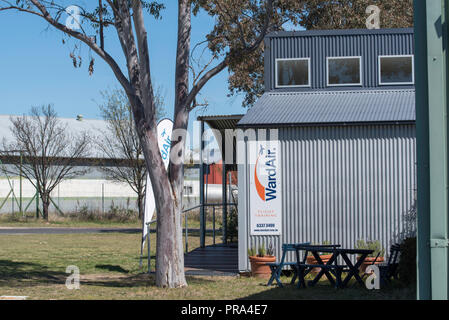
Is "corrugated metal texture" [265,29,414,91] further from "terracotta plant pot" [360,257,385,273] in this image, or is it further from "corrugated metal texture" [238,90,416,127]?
"terracotta plant pot" [360,257,385,273]

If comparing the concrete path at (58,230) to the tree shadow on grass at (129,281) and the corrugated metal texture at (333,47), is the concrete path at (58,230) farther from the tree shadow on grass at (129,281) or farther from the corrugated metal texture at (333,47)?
the tree shadow on grass at (129,281)

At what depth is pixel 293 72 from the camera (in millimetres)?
16406

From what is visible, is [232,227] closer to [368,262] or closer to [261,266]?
[261,266]

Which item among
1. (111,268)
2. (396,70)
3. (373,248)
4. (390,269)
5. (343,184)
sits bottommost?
(111,268)

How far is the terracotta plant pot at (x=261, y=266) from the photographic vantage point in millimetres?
13422

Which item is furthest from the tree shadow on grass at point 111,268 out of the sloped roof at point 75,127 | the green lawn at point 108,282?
the sloped roof at point 75,127

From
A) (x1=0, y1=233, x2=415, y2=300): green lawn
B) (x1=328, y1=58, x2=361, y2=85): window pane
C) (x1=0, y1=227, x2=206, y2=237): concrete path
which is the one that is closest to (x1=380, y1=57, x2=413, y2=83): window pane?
(x1=328, y1=58, x2=361, y2=85): window pane

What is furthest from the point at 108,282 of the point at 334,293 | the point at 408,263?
the point at 408,263

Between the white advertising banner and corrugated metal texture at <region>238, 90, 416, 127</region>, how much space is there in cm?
65

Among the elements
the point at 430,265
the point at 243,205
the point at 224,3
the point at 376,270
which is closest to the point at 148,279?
the point at 243,205

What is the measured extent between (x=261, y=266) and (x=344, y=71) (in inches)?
225

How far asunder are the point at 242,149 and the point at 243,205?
1232 mm

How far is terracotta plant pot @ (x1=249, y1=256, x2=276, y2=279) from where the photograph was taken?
13422 millimetres

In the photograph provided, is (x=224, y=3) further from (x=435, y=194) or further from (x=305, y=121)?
(x=435, y=194)
